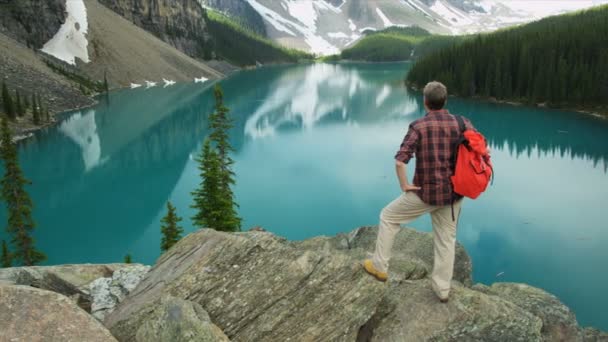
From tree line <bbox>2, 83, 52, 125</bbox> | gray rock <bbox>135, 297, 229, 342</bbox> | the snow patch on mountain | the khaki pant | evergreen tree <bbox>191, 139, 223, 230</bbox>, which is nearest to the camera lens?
gray rock <bbox>135, 297, 229, 342</bbox>

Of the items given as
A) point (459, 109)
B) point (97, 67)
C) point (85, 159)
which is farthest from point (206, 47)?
point (85, 159)

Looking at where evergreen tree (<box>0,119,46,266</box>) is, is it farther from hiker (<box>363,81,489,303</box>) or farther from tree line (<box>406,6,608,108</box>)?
tree line (<box>406,6,608,108</box>)

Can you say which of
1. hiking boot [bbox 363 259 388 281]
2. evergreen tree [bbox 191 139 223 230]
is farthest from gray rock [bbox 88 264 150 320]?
evergreen tree [bbox 191 139 223 230]

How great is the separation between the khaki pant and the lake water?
14202 mm

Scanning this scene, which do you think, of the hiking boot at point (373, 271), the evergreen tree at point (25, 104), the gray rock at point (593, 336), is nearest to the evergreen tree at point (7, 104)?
the evergreen tree at point (25, 104)

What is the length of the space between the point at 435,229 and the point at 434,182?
85 centimetres

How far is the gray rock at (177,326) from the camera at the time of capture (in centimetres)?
566

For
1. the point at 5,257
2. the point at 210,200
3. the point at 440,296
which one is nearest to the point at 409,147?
the point at 440,296

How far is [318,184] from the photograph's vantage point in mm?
33594

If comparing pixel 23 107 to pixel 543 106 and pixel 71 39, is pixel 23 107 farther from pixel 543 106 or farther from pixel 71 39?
pixel 543 106

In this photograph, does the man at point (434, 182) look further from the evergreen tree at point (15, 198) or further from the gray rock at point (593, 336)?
the evergreen tree at point (15, 198)

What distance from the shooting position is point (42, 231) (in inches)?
1000

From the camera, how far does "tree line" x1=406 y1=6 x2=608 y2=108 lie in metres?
70.1

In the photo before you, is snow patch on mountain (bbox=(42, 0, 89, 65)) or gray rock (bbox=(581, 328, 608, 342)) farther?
snow patch on mountain (bbox=(42, 0, 89, 65))
